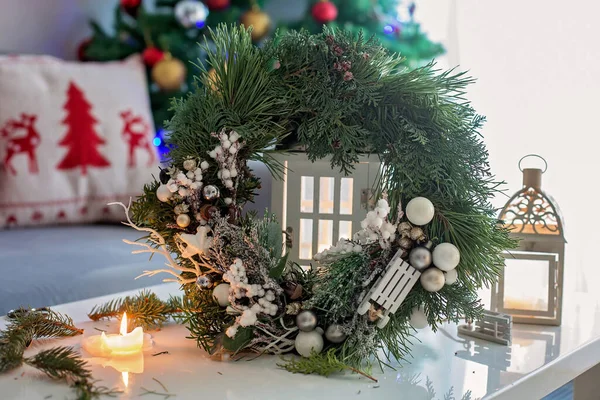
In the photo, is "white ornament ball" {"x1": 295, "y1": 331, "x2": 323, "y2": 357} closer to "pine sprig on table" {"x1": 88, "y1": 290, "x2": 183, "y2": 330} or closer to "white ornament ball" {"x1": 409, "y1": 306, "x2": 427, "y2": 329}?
"white ornament ball" {"x1": 409, "y1": 306, "x2": 427, "y2": 329}

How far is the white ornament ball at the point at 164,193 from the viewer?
793 millimetres

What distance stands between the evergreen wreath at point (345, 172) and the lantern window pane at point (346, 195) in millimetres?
41

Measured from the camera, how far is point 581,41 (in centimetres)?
185

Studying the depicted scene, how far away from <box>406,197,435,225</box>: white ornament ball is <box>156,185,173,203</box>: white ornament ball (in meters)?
0.30

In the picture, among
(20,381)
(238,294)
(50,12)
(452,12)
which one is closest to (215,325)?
(238,294)

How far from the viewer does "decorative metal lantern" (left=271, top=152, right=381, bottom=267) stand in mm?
840

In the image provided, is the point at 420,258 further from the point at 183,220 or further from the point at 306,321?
the point at 183,220

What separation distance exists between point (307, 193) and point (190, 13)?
60.2 inches

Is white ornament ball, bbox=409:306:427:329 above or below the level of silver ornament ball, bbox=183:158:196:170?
below

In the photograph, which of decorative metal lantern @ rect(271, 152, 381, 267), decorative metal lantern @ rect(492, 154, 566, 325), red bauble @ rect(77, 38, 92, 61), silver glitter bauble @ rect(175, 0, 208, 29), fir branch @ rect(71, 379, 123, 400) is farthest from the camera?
red bauble @ rect(77, 38, 92, 61)

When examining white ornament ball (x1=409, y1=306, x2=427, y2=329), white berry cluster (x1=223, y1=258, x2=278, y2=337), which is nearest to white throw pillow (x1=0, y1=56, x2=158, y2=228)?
white berry cluster (x1=223, y1=258, x2=278, y2=337)

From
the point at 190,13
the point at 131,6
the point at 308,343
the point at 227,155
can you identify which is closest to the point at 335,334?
the point at 308,343

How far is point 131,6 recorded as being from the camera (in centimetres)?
231

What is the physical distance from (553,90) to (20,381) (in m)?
1.72
